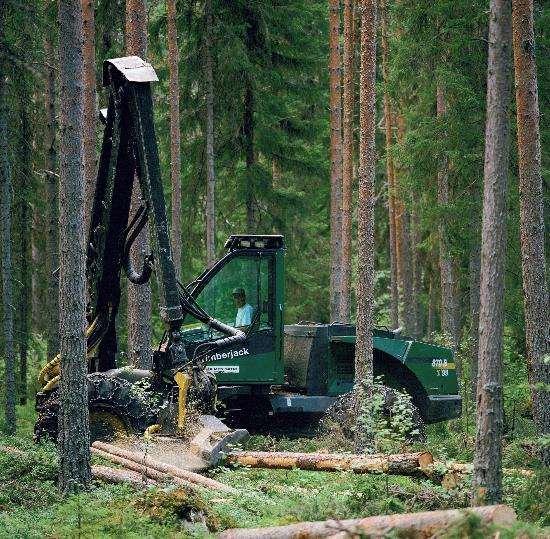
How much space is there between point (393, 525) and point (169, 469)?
462 centimetres

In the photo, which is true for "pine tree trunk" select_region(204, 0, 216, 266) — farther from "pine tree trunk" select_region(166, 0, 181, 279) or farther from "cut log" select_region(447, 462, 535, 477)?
"cut log" select_region(447, 462, 535, 477)

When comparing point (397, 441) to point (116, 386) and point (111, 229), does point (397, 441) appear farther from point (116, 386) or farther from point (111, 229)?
point (111, 229)

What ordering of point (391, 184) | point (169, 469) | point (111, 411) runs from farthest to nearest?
point (391, 184) → point (111, 411) → point (169, 469)

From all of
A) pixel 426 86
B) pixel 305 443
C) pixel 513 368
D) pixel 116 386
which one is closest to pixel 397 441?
pixel 305 443

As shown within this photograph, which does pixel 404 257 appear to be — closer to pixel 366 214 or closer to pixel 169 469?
pixel 366 214

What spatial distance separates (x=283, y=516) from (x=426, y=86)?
14036 mm

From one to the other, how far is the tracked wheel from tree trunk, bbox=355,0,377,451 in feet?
9.38

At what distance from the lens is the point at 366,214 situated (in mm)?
14703

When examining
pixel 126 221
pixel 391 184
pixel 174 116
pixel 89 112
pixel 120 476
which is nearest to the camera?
pixel 120 476

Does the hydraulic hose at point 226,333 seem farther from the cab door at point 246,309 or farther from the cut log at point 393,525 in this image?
the cut log at point 393,525

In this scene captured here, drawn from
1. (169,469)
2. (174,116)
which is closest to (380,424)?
(169,469)

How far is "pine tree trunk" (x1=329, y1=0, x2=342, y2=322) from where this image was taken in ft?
77.0

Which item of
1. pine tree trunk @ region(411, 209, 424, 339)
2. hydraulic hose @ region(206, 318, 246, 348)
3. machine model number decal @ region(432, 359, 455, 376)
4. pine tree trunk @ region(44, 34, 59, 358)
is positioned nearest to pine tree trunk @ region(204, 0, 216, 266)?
pine tree trunk @ region(44, 34, 59, 358)

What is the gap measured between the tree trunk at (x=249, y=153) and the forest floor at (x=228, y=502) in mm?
13303
